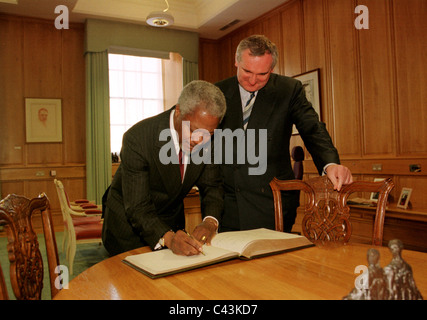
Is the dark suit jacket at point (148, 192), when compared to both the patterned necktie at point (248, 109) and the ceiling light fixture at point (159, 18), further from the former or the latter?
the ceiling light fixture at point (159, 18)

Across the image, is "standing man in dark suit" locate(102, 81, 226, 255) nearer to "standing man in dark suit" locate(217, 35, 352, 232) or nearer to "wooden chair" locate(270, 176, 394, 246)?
"standing man in dark suit" locate(217, 35, 352, 232)

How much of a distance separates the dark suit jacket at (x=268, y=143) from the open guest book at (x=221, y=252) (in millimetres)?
518

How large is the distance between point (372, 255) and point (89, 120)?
6832 mm

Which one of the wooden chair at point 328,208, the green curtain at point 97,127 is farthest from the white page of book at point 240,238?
the green curtain at point 97,127

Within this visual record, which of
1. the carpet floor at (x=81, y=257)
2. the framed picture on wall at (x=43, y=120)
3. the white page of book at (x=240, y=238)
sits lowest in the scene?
the carpet floor at (x=81, y=257)

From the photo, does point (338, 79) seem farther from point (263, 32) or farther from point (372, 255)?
point (372, 255)

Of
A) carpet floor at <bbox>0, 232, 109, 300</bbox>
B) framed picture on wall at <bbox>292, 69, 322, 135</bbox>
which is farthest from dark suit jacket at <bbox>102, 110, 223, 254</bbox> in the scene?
framed picture on wall at <bbox>292, 69, 322, 135</bbox>

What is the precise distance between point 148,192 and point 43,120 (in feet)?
19.9

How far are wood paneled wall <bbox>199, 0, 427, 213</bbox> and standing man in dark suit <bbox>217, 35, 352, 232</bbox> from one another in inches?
107

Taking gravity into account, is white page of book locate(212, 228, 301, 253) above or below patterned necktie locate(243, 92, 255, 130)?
below

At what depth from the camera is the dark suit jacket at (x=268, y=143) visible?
2.05m

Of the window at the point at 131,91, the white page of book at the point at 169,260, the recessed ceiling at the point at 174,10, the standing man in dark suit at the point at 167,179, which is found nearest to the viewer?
the white page of book at the point at 169,260

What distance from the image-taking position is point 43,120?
22.5 ft

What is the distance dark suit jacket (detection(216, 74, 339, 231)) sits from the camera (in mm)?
2055
